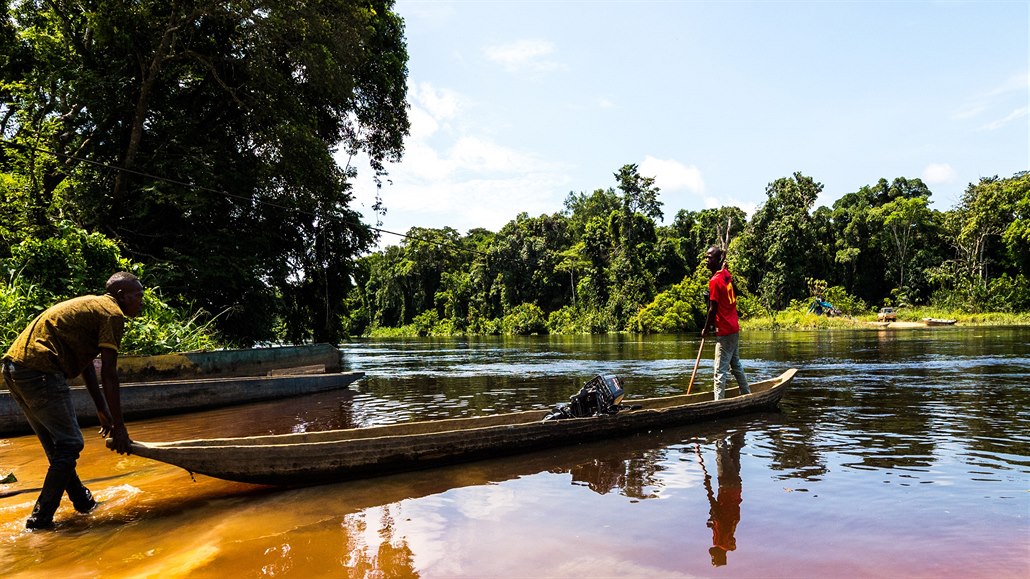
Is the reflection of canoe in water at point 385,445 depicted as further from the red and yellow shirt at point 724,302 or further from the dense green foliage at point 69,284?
the dense green foliage at point 69,284

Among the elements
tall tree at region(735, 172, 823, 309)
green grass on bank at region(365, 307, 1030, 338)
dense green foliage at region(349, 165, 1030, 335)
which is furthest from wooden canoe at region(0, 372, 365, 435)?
tall tree at region(735, 172, 823, 309)

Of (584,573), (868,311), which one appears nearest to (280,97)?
(584,573)

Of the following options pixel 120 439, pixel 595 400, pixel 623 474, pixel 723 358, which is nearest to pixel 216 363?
pixel 120 439

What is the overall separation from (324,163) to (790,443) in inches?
490

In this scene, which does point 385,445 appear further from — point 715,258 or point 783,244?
point 783,244

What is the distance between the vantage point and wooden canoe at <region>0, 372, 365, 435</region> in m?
7.54

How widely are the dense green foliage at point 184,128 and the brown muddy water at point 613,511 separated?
7381mm

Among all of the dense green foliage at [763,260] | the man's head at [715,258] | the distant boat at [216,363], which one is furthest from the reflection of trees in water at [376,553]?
the dense green foliage at [763,260]

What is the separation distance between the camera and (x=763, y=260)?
1921 inches

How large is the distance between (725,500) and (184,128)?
1537 cm

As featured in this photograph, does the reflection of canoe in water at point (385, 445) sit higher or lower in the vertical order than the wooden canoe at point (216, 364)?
lower

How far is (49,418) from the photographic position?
406cm

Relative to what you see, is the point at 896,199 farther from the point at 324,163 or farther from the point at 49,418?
the point at 49,418

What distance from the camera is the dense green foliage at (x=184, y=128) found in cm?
1330
